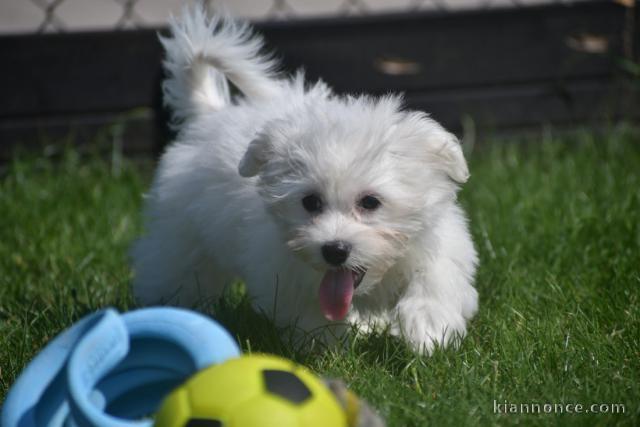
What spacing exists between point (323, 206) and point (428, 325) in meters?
0.55

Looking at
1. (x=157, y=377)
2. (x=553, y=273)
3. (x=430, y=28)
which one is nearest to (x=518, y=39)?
(x=430, y=28)

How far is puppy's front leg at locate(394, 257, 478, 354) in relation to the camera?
3.24 metres

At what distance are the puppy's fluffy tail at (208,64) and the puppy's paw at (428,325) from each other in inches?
48.7

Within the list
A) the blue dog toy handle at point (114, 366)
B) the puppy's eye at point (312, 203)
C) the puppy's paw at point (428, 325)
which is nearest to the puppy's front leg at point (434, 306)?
the puppy's paw at point (428, 325)

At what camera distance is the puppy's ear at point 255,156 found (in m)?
3.32

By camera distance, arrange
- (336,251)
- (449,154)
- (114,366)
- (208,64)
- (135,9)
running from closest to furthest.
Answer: (114,366)
(336,251)
(449,154)
(208,64)
(135,9)

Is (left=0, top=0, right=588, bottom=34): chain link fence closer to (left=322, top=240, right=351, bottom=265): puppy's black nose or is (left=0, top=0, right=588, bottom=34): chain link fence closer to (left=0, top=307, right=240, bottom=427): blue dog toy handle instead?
(left=322, top=240, right=351, bottom=265): puppy's black nose

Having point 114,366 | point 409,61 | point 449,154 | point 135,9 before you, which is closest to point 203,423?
point 114,366

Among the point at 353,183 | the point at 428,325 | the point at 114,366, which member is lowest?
the point at 428,325

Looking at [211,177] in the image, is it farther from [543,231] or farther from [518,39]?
[518,39]

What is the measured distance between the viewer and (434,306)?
10.7 feet

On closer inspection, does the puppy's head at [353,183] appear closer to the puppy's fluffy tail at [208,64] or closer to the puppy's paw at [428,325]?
the puppy's paw at [428,325]

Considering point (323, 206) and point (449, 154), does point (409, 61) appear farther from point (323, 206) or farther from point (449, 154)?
point (323, 206)

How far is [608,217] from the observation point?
4477 millimetres
